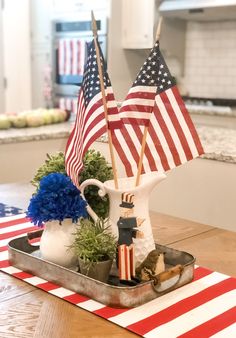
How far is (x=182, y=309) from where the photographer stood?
943 millimetres

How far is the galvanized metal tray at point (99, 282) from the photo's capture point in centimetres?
94

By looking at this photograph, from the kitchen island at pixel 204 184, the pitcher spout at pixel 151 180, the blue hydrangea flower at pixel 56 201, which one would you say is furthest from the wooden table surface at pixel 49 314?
the kitchen island at pixel 204 184

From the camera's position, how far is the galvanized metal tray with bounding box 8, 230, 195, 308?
94cm

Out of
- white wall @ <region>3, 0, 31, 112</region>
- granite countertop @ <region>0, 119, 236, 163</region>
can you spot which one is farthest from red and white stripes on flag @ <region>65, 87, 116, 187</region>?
white wall @ <region>3, 0, 31, 112</region>

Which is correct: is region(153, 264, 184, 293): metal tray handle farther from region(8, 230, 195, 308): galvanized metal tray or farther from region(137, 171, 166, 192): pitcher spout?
region(137, 171, 166, 192): pitcher spout

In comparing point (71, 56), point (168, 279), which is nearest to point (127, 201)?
point (168, 279)

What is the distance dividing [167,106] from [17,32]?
14.3 feet

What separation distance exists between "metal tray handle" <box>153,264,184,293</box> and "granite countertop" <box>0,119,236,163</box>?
1.23 m

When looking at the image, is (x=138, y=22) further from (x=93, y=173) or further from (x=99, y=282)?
(x=99, y=282)

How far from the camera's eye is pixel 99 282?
0.95 m

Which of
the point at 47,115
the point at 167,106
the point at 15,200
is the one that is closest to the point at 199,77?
the point at 47,115

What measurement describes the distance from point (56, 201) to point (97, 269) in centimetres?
16

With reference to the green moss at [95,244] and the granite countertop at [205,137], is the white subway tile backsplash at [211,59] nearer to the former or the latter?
the granite countertop at [205,137]

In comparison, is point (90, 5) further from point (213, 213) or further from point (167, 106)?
point (167, 106)
